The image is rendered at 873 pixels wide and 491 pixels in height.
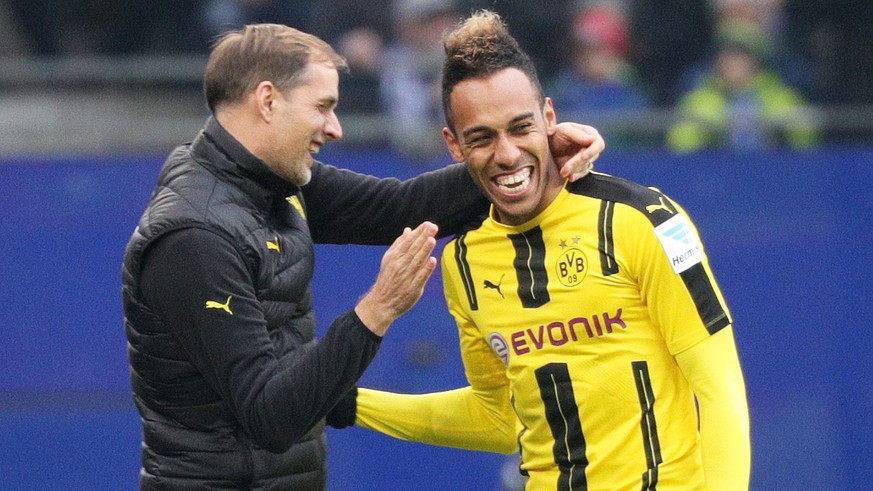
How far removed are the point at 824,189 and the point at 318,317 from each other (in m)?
2.60

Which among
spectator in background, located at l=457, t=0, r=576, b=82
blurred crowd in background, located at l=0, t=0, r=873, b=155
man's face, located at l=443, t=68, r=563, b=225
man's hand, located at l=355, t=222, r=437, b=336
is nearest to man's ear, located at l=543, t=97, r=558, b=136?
man's face, located at l=443, t=68, r=563, b=225

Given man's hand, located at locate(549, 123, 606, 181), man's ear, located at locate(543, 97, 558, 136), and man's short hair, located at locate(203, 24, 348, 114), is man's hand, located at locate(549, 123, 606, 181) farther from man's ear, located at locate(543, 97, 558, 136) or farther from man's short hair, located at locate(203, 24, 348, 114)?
man's short hair, located at locate(203, 24, 348, 114)

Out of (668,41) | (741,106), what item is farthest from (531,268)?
(668,41)

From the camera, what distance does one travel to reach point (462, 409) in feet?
13.2

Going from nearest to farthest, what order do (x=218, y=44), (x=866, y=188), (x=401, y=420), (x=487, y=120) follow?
(x=487, y=120) → (x=218, y=44) → (x=401, y=420) → (x=866, y=188)

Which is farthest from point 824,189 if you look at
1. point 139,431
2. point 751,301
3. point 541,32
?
point 139,431

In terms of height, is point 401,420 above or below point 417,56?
below

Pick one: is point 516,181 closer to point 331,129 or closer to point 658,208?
point 658,208

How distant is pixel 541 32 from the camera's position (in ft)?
24.7

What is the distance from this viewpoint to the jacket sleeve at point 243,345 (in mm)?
3406

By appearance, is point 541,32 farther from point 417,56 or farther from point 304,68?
point 304,68

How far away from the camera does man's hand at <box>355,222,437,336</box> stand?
336cm

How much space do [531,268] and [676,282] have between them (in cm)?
42

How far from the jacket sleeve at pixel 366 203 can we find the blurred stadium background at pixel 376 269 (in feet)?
9.58
